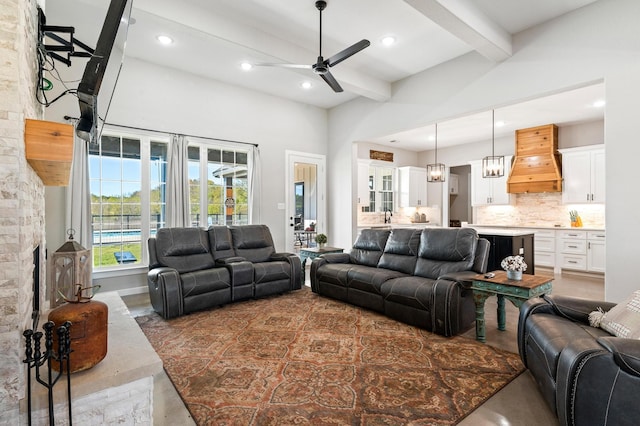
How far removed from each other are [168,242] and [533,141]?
24.3ft

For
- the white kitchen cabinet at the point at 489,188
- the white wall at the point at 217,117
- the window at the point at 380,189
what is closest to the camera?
the white wall at the point at 217,117

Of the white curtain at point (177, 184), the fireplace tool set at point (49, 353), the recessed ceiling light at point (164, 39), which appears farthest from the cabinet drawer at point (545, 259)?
the fireplace tool set at point (49, 353)

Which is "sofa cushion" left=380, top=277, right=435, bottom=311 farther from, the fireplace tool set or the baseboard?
the baseboard

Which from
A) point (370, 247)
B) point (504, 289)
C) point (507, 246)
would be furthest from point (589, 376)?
point (507, 246)

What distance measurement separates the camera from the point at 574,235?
6.52 metres

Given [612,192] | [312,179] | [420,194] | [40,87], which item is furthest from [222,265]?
[420,194]

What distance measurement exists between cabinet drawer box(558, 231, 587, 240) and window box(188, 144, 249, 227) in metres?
6.28

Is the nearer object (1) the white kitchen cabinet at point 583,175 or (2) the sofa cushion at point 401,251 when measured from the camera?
(2) the sofa cushion at point 401,251

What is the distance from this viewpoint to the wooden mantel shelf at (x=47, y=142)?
4.60ft

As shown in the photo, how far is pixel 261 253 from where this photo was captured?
500cm

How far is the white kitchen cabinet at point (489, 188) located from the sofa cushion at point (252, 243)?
561 cm

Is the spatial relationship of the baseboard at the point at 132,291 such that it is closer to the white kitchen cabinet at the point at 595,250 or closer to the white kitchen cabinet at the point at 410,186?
the white kitchen cabinet at the point at 410,186

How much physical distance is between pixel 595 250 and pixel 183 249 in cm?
725

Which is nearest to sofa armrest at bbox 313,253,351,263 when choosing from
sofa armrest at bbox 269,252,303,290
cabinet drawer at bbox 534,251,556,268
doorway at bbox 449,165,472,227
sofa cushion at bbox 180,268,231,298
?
sofa armrest at bbox 269,252,303,290
